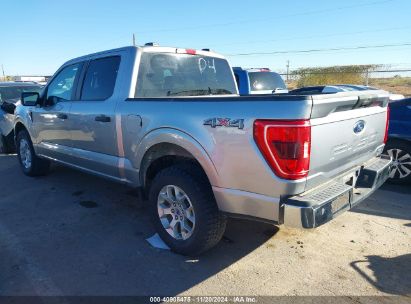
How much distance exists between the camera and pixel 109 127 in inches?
159

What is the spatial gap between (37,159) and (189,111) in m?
4.09

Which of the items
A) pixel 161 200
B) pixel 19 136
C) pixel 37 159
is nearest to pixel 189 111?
pixel 161 200

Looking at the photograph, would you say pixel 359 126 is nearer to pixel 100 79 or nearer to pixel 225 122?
pixel 225 122

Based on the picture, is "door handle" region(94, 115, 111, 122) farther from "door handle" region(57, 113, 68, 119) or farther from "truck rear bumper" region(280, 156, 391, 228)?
"truck rear bumper" region(280, 156, 391, 228)

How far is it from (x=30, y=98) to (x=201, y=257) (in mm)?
3847

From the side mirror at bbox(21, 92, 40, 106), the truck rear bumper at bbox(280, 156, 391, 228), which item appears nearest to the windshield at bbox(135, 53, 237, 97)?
the truck rear bumper at bbox(280, 156, 391, 228)

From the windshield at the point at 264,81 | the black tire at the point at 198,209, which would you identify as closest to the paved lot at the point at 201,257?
the black tire at the point at 198,209

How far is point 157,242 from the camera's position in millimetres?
3799

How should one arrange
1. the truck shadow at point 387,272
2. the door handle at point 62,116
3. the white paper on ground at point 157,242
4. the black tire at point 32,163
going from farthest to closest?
the black tire at point 32,163 → the door handle at point 62,116 → the white paper on ground at point 157,242 → the truck shadow at point 387,272

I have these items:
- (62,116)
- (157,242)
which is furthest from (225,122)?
(62,116)

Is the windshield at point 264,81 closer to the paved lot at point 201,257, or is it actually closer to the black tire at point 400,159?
the black tire at point 400,159

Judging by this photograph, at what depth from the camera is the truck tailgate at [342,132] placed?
2.67m

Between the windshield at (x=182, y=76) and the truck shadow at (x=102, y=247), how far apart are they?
61.4 inches

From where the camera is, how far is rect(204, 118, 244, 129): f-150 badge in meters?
2.75
